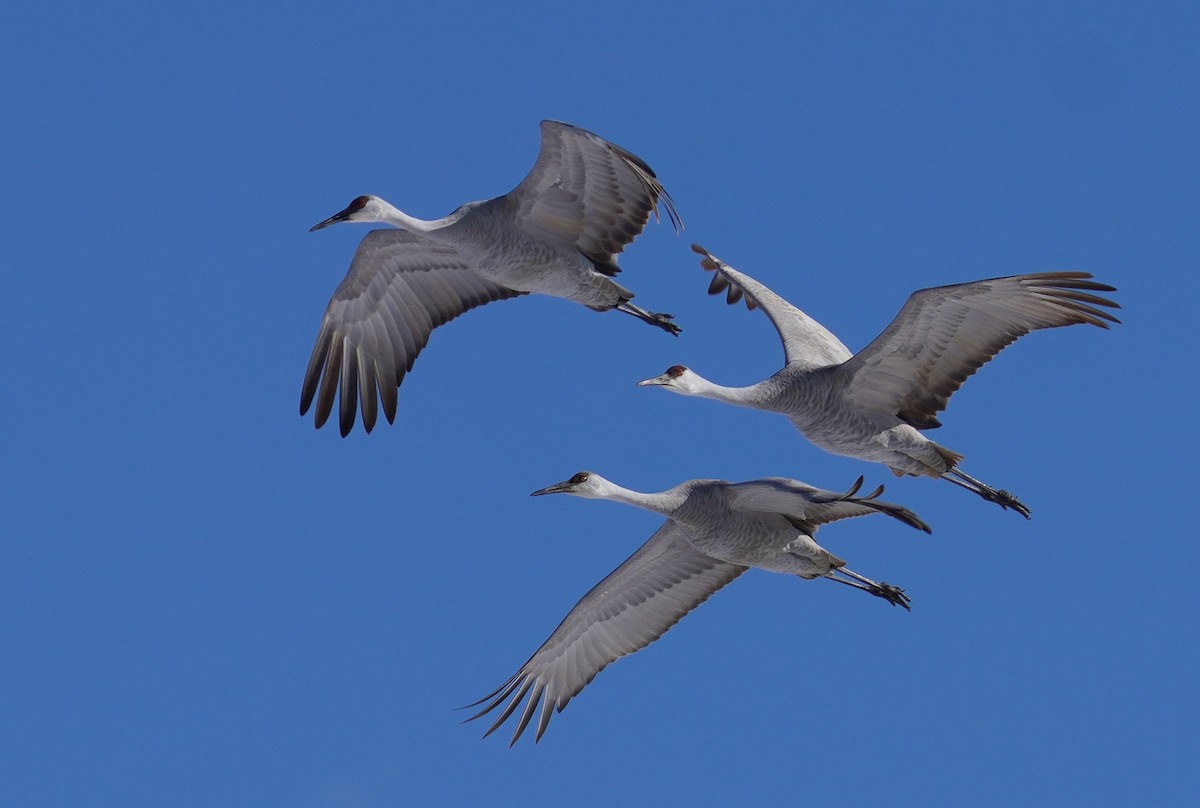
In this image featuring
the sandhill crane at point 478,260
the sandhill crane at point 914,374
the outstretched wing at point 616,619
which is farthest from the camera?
the outstretched wing at point 616,619

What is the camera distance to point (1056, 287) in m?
14.9

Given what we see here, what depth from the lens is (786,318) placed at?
17.4 m

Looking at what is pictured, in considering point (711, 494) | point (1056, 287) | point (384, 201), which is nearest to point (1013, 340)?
point (1056, 287)

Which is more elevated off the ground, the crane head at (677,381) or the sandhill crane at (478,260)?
the sandhill crane at (478,260)

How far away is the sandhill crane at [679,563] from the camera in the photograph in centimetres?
1514

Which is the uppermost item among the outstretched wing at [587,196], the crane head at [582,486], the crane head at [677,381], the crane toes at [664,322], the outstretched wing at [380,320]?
the outstretched wing at [380,320]

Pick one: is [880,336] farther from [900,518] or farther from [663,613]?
[663,613]

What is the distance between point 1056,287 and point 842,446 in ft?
7.35

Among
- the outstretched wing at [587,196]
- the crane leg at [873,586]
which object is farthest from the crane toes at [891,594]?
the outstretched wing at [587,196]

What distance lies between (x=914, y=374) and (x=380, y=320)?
5309 mm

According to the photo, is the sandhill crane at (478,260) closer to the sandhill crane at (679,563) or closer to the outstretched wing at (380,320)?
the outstretched wing at (380,320)

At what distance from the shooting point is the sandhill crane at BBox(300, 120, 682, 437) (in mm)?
15523

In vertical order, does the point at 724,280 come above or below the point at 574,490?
above

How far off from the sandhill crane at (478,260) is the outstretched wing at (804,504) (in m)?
2.27
